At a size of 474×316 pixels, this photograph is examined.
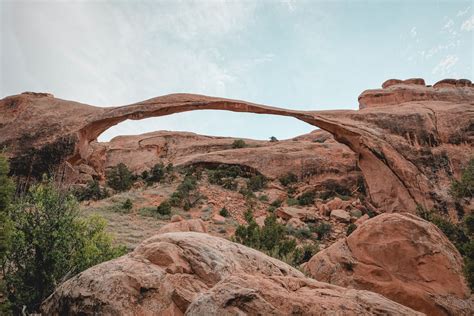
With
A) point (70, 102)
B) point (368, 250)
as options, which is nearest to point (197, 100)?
point (70, 102)

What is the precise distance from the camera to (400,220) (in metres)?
7.52

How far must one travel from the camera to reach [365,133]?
12.6 metres

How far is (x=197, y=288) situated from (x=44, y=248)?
394 cm

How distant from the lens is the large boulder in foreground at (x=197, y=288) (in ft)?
10.3

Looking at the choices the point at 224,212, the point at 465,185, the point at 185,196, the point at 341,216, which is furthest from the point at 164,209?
the point at 465,185

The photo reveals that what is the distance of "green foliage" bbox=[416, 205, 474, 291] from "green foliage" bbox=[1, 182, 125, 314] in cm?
682

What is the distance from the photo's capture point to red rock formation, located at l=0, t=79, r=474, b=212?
9992mm

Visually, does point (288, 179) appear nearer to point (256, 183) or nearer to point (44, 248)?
point (256, 183)

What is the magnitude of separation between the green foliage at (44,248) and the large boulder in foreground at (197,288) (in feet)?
6.74

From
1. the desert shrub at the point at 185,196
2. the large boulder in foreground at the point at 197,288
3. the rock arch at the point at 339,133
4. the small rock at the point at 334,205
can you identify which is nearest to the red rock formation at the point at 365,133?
the rock arch at the point at 339,133

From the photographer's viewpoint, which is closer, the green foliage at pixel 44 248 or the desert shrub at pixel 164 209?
the green foliage at pixel 44 248

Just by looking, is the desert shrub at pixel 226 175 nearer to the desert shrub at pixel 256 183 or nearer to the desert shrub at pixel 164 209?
the desert shrub at pixel 256 183

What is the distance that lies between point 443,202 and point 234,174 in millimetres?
14912

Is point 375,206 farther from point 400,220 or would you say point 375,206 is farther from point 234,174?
point 234,174
